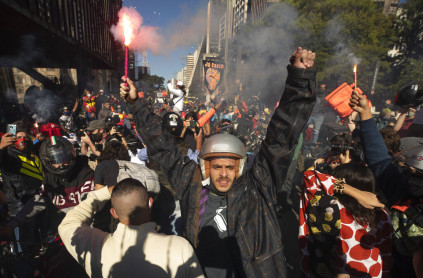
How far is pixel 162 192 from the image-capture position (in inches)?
152

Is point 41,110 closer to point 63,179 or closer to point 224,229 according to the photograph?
point 63,179

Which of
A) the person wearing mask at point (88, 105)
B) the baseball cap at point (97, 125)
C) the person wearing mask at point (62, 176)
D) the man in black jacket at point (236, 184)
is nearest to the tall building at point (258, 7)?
the person wearing mask at point (88, 105)

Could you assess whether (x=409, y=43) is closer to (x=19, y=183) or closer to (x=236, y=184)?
(x=236, y=184)

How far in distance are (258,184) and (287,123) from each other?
530 mm

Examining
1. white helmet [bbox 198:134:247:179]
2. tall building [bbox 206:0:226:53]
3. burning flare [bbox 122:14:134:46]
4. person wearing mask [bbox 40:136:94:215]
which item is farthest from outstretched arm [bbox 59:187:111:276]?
tall building [bbox 206:0:226:53]

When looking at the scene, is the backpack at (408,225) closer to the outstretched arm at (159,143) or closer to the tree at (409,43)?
the outstretched arm at (159,143)

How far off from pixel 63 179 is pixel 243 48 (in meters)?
25.0

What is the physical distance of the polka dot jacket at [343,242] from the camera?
182cm

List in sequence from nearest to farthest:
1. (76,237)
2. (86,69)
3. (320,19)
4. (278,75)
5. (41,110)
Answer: (76,237), (41,110), (86,69), (320,19), (278,75)

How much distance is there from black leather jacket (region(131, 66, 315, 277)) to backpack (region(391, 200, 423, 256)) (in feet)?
3.22

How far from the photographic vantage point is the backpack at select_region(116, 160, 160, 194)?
284cm

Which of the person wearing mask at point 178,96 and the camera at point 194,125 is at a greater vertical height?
the person wearing mask at point 178,96

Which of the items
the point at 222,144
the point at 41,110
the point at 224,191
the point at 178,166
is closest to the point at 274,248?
the point at 224,191

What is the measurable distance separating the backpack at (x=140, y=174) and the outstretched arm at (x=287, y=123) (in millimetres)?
1698
